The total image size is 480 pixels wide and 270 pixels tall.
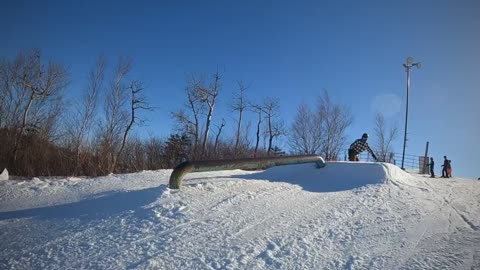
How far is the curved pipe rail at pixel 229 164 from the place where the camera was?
5645mm

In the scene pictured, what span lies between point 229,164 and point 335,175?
10.9ft

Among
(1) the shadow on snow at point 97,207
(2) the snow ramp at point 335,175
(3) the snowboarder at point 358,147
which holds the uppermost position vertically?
(3) the snowboarder at point 358,147

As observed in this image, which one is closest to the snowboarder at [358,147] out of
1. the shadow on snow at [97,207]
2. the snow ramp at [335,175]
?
the snow ramp at [335,175]

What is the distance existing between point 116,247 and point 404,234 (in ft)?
13.1

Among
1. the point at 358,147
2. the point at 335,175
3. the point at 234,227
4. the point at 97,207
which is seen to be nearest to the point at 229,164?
the point at 234,227

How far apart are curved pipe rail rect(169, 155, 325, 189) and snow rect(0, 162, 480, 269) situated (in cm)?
30

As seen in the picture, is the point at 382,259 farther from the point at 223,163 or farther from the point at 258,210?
the point at 223,163

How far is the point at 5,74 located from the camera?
1947cm

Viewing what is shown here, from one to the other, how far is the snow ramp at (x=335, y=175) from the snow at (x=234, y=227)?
0.40m

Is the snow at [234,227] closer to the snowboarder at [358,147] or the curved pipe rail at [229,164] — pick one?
the curved pipe rail at [229,164]

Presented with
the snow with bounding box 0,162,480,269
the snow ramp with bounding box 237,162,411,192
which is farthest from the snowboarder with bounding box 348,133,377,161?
the snow with bounding box 0,162,480,269

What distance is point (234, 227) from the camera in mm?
4297

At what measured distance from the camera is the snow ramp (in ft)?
24.0

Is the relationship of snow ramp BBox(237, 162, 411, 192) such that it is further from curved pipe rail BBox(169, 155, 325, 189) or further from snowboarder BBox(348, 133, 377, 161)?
snowboarder BBox(348, 133, 377, 161)
